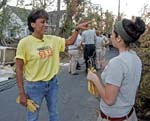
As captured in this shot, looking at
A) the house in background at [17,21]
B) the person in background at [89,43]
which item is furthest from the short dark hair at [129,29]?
the house in background at [17,21]

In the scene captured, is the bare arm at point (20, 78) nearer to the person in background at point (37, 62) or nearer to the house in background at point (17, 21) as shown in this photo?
the person in background at point (37, 62)

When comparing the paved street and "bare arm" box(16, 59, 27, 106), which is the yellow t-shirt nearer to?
"bare arm" box(16, 59, 27, 106)

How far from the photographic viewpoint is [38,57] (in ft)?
14.9

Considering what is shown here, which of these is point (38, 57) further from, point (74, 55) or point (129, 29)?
point (74, 55)

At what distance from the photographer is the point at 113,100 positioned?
3.09 meters

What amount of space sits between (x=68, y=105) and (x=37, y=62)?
4.13 metres

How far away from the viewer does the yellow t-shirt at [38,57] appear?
4.52 meters

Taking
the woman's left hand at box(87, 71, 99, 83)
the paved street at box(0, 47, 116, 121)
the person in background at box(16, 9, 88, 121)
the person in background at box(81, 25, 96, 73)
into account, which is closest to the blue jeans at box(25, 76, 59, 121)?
the person in background at box(16, 9, 88, 121)

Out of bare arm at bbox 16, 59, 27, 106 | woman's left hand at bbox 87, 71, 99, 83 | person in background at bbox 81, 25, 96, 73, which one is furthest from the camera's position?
person in background at bbox 81, 25, 96, 73

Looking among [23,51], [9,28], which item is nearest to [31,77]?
[23,51]

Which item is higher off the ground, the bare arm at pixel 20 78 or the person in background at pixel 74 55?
the bare arm at pixel 20 78

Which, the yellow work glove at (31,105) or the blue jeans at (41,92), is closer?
the yellow work glove at (31,105)

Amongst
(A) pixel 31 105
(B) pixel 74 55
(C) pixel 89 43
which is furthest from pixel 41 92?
(B) pixel 74 55

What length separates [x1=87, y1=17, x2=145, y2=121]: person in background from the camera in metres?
3.05
